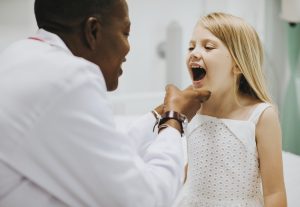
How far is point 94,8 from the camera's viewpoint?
3.03ft

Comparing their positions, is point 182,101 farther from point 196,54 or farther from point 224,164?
point 224,164

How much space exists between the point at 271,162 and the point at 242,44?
37 cm

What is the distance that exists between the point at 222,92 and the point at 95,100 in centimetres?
65

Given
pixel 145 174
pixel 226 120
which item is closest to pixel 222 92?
pixel 226 120

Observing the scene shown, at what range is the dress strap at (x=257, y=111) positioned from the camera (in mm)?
1315

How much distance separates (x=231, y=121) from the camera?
1.40m

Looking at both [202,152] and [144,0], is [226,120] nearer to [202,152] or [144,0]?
[202,152]

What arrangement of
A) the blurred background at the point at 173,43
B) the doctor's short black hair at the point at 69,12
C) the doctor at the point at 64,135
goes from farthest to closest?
the blurred background at the point at 173,43 < the doctor's short black hair at the point at 69,12 < the doctor at the point at 64,135

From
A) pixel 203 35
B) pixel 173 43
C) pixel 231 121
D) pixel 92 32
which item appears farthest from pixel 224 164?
pixel 173 43

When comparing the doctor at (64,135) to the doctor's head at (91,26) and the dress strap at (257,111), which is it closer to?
the doctor's head at (91,26)

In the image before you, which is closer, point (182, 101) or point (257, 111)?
point (182, 101)

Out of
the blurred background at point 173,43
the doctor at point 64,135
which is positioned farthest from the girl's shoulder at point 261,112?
the blurred background at point 173,43

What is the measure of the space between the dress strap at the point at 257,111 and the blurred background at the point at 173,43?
1007mm

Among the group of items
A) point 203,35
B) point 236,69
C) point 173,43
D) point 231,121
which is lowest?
point 173,43
